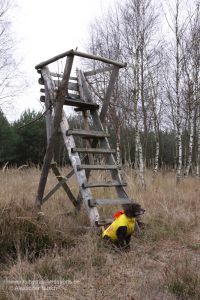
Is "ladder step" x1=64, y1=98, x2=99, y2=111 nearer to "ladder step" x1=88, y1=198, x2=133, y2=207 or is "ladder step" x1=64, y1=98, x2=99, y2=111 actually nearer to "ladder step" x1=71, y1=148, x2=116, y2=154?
"ladder step" x1=71, y1=148, x2=116, y2=154

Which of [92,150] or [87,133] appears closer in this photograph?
[92,150]

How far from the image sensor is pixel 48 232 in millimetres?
4414


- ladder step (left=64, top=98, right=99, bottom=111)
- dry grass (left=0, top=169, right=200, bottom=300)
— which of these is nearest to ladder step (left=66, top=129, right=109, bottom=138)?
ladder step (left=64, top=98, right=99, bottom=111)

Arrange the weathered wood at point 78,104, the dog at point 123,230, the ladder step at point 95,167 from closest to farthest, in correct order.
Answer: the dog at point 123,230 < the ladder step at point 95,167 < the weathered wood at point 78,104

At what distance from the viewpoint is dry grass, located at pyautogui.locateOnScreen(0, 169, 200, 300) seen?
319cm

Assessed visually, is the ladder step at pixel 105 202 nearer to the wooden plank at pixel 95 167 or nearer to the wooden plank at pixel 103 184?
the wooden plank at pixel 103 184

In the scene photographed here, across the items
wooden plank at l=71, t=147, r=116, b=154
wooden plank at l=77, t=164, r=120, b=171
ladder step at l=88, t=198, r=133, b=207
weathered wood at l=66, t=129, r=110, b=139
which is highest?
weathered wood at l=66, t=129, r=110, b=139

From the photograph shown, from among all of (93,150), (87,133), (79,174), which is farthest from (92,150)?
(79,174)

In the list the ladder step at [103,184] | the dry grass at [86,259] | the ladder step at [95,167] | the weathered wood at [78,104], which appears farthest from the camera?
the weathered wood at [78,104]

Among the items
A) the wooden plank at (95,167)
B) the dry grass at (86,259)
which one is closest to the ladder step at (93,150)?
the wooden plank at (95,167)

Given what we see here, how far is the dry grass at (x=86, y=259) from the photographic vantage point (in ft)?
10.5

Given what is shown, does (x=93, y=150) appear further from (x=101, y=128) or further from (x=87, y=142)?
(x=87, y=142)

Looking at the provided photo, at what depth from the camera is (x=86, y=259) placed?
12.9 ft

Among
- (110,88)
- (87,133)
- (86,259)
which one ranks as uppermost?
(110,88)
